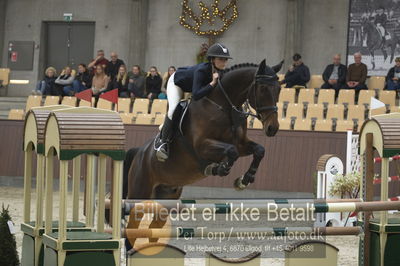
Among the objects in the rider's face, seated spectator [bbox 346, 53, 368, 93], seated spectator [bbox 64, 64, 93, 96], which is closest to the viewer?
the rider's face

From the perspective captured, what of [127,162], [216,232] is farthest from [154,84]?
[216,232]

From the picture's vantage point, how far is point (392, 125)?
5.93 meters

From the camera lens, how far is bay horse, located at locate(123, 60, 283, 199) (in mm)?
6719

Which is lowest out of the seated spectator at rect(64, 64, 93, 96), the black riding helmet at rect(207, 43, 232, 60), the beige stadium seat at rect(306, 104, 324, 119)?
the beige stadium seat at rect(306, 104, 324, 119)

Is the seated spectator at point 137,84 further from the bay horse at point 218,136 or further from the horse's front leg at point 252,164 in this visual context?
the horse's front leg at point 252,164

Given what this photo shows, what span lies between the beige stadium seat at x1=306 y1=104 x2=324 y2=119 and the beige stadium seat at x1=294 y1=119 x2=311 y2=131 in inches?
20.1

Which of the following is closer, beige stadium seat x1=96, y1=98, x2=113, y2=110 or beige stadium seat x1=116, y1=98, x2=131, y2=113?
beige stadium seat x1=96, y1=98, x2=113, y2=110

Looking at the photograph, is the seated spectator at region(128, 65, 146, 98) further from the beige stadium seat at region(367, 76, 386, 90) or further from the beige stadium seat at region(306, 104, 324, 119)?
the beige stadium seat at region(367, 76, 386, 90)

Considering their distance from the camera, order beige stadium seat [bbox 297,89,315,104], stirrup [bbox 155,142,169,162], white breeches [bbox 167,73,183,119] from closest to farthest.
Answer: stirrup [bbox 155,142,169,162] → white breeches [bbox 167,73,183,119] → beige stadium seat [bbox 297,89,315,104]

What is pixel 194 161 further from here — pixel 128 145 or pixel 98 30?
pixel 98 30

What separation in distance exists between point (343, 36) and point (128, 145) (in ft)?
24.4

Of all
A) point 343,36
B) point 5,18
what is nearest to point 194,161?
point 343,36

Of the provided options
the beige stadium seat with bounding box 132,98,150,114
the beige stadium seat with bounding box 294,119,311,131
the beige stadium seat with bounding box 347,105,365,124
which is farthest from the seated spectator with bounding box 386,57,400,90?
the beige stadium seat with bounding box 132,98,150,114

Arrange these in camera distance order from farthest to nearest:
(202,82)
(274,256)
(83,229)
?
(274,256), (202,82), (83,229)
